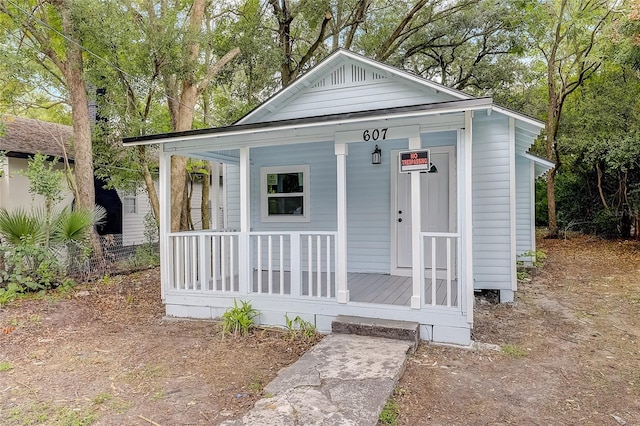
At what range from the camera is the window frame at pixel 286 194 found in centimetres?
694

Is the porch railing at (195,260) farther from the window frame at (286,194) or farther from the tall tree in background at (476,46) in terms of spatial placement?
the tall tree in background at (476,46)

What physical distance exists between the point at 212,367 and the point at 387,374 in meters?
1.67

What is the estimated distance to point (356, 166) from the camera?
6.60m

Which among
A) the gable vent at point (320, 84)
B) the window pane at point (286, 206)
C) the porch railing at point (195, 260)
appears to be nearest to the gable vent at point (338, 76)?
the gable vent at point (320, 84)

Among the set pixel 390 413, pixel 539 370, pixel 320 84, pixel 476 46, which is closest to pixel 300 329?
pixel 390 413

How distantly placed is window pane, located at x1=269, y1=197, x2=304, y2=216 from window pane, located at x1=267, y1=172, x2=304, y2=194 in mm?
142

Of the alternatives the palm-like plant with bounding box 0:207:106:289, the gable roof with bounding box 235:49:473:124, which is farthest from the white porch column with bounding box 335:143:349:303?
the palm-like plant with bounding box 0:207:106:289

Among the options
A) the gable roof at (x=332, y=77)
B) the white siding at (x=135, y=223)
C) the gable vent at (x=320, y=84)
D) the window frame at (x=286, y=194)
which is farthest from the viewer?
the white siding at (x=135, y=223)

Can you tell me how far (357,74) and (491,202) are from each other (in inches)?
113

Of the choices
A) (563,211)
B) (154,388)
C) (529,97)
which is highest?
(529,97)

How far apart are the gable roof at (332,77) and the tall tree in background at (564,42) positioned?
8.49 m

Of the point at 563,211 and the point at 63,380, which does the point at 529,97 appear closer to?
the point at 563,211

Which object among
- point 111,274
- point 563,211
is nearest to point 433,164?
point 111,274

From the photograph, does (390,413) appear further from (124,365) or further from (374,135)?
(374,135)
